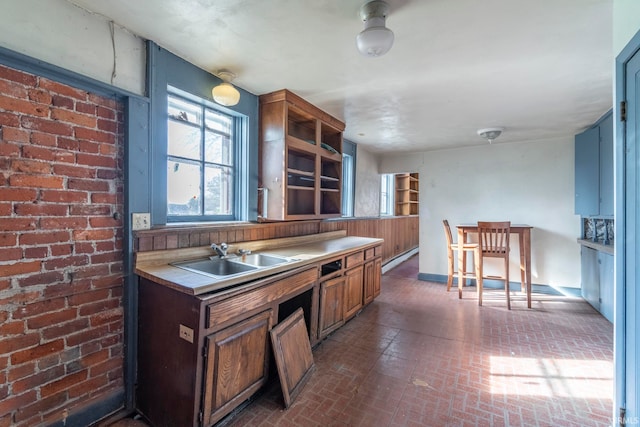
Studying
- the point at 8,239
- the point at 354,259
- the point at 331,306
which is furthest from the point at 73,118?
the point at 354,259

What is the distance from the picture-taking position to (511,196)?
448 cm

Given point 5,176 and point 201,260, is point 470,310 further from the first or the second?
point 5,176

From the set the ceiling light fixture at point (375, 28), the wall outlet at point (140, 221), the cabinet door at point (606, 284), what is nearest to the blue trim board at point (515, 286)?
the cabinet door at point (606, 284)

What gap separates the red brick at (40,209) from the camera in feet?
4.57

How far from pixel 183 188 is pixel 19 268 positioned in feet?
3.42

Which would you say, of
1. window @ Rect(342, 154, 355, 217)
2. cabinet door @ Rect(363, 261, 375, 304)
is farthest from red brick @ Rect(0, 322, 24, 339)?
window @ Rect(342, 154, 355, 217)

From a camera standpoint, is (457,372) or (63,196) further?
(457,372)

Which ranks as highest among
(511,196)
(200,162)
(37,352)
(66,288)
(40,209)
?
(200,162)

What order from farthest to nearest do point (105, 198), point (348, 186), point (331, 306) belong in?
1. point (348, 186)
2. point (331, 306)
3. point (105, 198)

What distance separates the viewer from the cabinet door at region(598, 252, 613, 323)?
3.13 meters

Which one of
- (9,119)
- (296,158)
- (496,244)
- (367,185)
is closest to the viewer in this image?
(9,119)

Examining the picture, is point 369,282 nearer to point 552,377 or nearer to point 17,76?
point 552,377

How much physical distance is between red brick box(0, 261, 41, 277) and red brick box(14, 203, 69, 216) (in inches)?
9.6

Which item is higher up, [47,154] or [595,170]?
[595,170]
